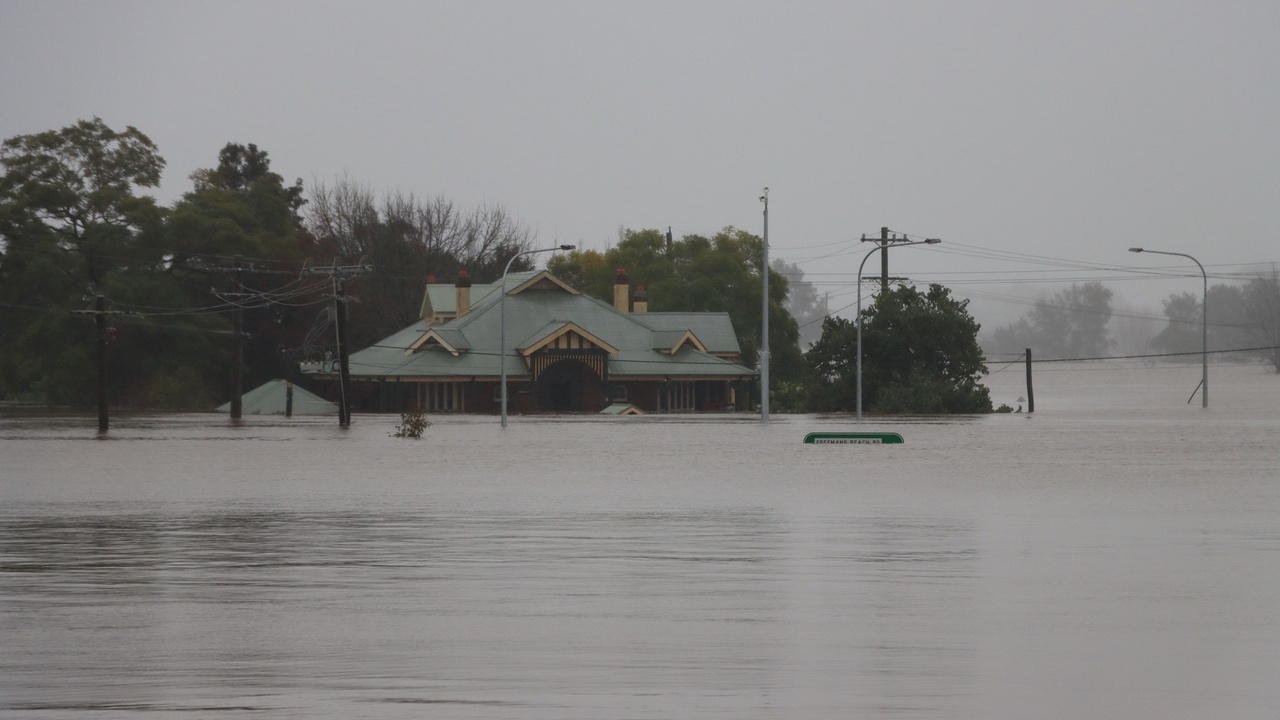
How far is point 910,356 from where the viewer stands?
76438 millimetres

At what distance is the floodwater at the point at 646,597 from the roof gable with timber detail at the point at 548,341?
56.6m

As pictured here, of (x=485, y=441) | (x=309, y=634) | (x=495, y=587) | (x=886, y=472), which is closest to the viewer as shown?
(x=309, y=634)

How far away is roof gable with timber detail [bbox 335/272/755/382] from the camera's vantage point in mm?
85875

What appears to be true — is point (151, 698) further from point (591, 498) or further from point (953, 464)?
point (953, 464)

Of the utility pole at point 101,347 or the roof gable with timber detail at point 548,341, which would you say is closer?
the utility pole at point 101,347

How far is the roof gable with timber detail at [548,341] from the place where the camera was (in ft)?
282

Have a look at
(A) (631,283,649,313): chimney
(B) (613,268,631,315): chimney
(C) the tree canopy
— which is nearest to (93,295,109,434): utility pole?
(B) (613,268,631,315): chimney

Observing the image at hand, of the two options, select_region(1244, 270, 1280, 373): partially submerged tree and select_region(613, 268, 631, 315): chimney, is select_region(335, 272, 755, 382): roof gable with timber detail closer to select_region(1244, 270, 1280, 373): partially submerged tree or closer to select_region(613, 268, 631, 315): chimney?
select_region(613, 268, 631, 315): chimney

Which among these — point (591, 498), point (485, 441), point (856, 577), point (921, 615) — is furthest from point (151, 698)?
point (485, 441)

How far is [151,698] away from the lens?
26.7ft

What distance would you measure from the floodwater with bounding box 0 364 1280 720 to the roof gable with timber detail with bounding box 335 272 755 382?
5660cm

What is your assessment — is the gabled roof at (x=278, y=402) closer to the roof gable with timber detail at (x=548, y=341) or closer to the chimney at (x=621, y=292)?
the roof gable with timber detail at (x=548, y=341)

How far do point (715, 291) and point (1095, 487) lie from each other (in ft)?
267

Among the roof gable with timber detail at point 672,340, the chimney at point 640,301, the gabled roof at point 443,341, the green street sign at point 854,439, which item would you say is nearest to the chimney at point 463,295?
the gabled roof at point 443,341
